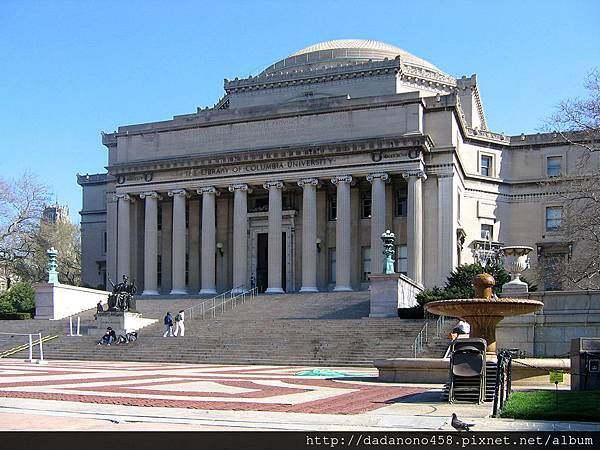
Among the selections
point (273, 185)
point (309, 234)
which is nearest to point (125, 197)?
point (273, 185)

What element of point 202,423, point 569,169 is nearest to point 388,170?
point 569,169

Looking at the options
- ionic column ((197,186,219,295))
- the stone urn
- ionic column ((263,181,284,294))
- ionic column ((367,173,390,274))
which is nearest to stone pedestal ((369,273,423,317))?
the stone urn

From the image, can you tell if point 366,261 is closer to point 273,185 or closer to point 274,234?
point 274,234

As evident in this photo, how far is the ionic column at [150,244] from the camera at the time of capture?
59969 mm

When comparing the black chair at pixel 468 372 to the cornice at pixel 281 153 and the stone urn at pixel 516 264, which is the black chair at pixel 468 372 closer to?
the stone urn at pixel 516 264

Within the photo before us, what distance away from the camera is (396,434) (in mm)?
11688

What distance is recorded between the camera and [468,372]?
55.2 feet

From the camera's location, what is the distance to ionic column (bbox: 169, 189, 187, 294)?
59.2 metres

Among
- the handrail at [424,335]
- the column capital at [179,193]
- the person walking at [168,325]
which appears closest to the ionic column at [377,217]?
the column capital at [179,193]

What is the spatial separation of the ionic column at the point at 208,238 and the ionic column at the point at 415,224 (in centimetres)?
1363

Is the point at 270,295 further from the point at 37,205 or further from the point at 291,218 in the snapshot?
the point at 37,205

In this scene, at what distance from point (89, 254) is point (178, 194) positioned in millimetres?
18862

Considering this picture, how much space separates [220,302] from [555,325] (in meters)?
28.3

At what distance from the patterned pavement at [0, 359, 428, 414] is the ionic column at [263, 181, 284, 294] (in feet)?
94.7
